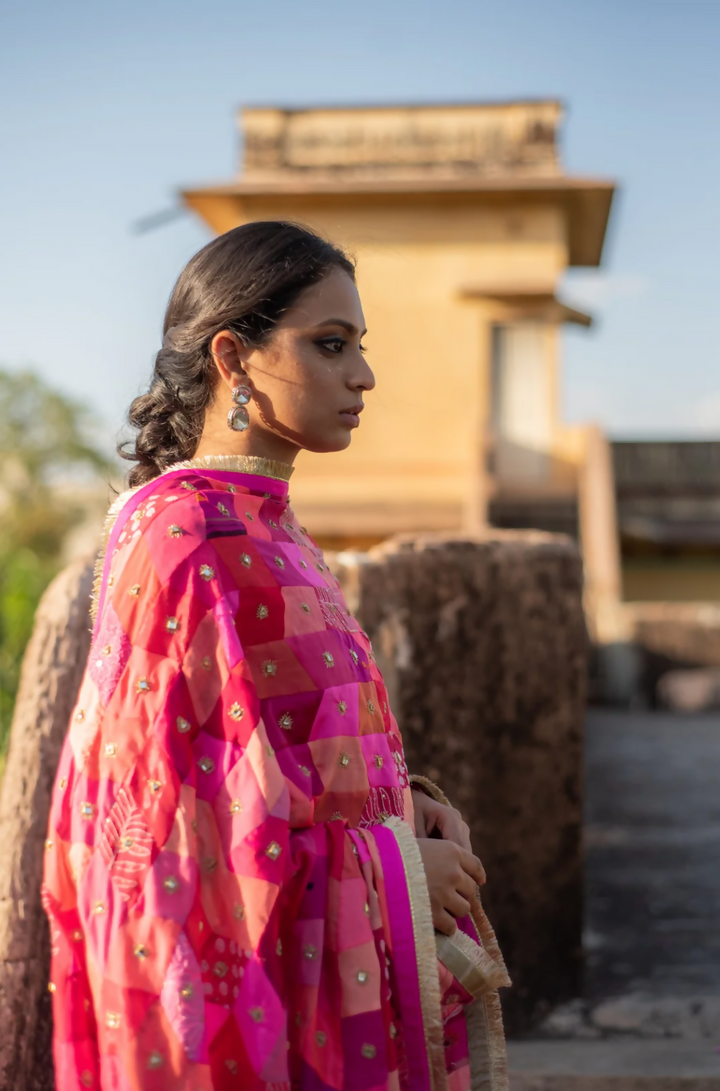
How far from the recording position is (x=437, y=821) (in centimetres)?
174

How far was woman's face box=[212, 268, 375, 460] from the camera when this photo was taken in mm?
1585

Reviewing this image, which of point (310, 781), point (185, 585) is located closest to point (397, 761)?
point (310, 781)

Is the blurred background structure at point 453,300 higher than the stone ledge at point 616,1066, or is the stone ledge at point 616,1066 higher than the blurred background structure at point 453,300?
the blurred background structure at point 453,300

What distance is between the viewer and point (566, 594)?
3.16 meters

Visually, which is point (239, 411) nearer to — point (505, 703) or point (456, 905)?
point (456, 905)

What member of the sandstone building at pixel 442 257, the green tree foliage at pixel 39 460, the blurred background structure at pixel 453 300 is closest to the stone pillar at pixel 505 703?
the blurred background structure at pixel 453 300

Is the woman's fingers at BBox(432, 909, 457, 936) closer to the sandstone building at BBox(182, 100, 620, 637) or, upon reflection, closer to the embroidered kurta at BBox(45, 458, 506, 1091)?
the embroidered kurta at BBox(45, 458, 506, 1091)

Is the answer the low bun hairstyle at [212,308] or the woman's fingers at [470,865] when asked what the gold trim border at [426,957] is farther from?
the low bun hairstyle at [212,308]

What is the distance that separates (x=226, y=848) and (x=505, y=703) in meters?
1.76

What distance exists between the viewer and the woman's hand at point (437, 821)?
173 centimetres

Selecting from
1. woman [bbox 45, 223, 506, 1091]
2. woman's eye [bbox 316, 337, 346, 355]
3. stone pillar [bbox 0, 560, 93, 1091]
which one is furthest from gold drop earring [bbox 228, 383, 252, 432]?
stone pillar [bbox 0, 560, 93, 1091]

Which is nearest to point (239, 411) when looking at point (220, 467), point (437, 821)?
point (220, 467)

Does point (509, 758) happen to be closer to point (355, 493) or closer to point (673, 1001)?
point (673, 1001)

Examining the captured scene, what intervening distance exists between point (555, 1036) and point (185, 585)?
2145mm
